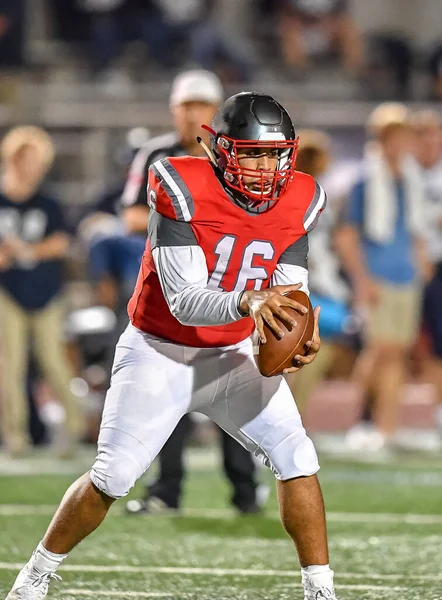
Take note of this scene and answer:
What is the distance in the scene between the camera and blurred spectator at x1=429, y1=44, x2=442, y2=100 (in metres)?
9.68

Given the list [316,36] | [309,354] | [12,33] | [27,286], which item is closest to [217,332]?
[309,354]

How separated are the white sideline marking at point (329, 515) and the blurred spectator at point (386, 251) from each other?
1.87 meters

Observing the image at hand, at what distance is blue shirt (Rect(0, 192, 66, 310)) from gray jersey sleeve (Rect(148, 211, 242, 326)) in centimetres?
375

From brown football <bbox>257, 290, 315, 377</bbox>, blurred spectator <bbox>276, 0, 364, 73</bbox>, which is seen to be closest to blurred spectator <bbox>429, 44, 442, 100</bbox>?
blurred spectator <bbox>276, 0, 364, 73</bbox>

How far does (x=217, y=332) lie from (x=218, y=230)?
317mm

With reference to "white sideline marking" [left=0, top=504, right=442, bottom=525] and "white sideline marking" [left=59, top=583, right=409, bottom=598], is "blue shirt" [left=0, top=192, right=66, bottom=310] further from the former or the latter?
"white sideline marking" [left=59, top=583, right=409, bottom=598]

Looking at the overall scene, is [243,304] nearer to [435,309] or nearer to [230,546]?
[230,546]

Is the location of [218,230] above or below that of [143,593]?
above

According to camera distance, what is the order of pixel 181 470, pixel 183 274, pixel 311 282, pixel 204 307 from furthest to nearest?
1. pixel 311 282
2. pixel 181 470
3. pixel 183 274
4. pixel 204 307

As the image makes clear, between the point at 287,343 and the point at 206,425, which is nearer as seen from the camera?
the point at 287,343

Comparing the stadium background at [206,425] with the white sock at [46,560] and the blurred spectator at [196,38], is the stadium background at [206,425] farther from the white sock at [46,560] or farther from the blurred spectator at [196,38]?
the white sock at [46,560]

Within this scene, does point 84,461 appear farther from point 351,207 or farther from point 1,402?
point 351,207

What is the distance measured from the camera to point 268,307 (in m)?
3.23

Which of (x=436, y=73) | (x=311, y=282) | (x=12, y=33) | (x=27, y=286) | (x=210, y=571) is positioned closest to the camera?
(x=210, y=571)
